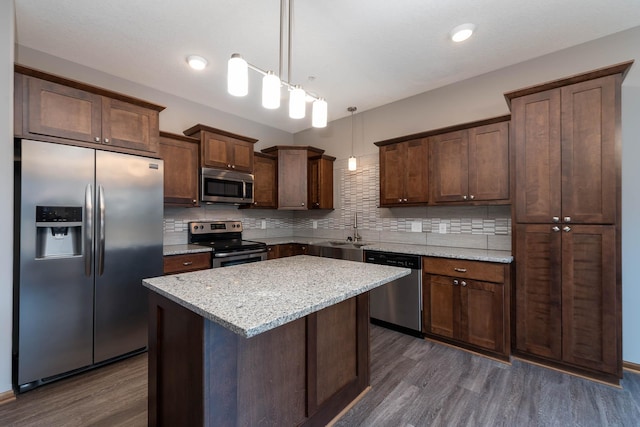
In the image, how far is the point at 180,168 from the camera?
10.3 feet

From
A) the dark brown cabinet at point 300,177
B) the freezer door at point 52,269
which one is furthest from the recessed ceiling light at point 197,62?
the dark brown cabinet at point 300,177

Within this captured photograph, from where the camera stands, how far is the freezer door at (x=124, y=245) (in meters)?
2.23

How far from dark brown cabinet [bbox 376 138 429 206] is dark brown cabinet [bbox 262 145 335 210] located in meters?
1.03

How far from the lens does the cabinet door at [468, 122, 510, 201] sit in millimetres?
2525

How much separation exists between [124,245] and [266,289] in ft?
5.70

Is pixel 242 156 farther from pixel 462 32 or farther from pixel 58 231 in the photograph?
pixel 462 32

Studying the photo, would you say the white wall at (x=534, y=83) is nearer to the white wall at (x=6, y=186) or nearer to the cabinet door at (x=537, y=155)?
the cabinet door at (x=537, y=155)

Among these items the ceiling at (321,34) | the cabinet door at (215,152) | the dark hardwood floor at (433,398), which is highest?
the ceiling at (321,34)

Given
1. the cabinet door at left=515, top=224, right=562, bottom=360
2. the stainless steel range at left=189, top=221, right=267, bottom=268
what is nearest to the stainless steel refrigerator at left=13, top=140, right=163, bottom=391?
the stainless steel range at left=189, top=221, right=267, bottom=268

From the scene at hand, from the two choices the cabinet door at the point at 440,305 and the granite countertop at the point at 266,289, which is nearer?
the granite countertop at the point at 266,289

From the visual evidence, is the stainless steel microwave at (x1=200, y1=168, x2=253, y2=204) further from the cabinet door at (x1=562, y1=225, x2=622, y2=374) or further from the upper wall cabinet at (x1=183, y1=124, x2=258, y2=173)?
the cabinet door at (x1=562, y1=225, x2=622, y2=374)

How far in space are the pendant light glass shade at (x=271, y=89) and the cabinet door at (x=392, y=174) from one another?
6.89 feet

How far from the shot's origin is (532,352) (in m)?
2.28

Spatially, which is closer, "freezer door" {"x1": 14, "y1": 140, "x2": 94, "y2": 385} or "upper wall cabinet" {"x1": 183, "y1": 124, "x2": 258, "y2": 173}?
"freezer door" {"x1": 14, "y1": 140, "x2": 94, "y2": 385}
